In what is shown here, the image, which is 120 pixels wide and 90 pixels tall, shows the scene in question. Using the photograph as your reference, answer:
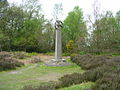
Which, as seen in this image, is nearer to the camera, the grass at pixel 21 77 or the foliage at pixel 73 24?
the grass at pixel 21 77

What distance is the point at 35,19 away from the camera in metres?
34.0

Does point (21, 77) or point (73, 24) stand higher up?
point (73, 24)

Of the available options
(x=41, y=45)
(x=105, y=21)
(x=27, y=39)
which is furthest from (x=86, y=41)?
(x=27, y=39)

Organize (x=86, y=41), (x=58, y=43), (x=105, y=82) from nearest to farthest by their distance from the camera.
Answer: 1. (x=105, y=82)
2. (x=58, y=43)
3. (x=86, y=41)

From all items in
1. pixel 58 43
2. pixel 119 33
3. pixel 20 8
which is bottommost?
pixel 58 43

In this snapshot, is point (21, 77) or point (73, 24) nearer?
point (21, 77)

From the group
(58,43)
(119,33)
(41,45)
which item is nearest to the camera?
(58,43)

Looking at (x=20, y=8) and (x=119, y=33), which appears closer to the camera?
(x=119, y=33)

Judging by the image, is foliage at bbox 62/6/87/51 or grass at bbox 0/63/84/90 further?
foliage at bbox 62/6/87/51

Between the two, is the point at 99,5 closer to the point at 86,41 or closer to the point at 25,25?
the point at 86,41

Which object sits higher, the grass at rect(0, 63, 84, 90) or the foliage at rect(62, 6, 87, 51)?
the foliage at rect(62, 6, 87, 51)

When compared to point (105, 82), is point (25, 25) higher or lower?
higher

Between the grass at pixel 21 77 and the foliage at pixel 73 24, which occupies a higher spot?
the foliage at pixel 73 24

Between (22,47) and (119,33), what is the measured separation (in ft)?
52.8
